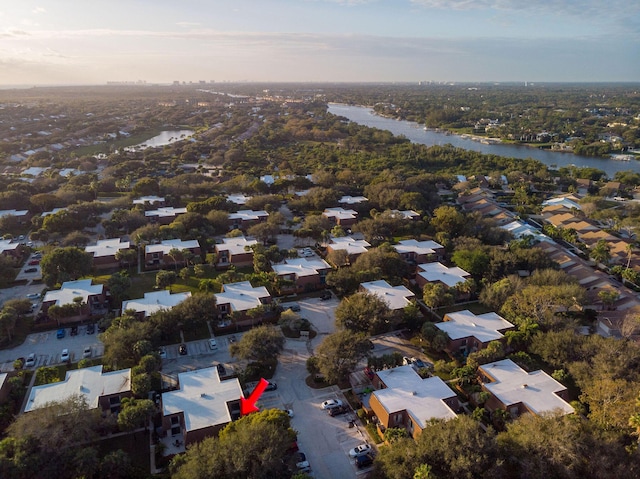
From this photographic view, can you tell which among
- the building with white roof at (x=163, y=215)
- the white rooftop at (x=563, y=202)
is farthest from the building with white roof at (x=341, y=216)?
the white rooftop at (x=563, y=202)

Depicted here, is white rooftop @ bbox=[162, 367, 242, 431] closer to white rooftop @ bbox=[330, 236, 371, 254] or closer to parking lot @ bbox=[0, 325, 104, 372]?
parking lot @ bbox=[0, 325, 104, 372]

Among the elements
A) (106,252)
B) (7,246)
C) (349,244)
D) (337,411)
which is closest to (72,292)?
(106,252)

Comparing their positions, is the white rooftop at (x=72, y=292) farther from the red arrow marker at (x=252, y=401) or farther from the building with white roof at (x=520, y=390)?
the building with white roof at (x=520, y=390)

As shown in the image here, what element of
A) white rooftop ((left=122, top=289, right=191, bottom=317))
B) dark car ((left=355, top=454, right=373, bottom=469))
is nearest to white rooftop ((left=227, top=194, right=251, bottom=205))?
white rooftop ((left=122, top=289, right=191, bottom=317))

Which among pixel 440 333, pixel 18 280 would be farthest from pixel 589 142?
pixel 18 280

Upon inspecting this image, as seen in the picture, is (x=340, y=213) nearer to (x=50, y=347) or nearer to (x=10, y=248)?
Result: (x=50, y=347)

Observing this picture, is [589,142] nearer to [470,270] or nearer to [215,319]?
[470,270]
